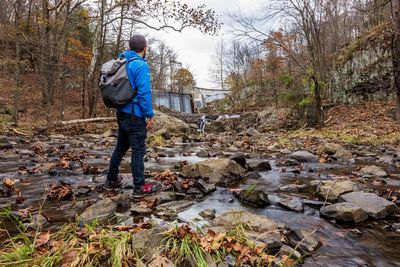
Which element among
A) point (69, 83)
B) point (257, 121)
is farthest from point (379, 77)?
point (69, 83)

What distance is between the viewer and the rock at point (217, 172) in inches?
208

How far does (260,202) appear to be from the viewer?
406 centimetres

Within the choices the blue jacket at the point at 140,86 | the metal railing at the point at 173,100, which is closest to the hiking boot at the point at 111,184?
the blue jacket at the point at 140,86

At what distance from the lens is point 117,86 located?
4.02 m

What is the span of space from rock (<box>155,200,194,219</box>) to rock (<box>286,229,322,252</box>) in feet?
3.99

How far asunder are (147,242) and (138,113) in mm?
2158

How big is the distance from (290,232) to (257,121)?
20.2 metres

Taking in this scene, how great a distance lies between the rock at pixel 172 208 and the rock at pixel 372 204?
79.1 inches

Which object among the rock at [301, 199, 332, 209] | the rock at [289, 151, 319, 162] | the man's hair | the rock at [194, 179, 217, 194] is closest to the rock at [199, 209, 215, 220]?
the rock at [194, 179, 217, 194]

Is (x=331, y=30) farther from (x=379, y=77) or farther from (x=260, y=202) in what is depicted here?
(x=260, y=202)

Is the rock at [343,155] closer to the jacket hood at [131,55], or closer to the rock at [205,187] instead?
the rock at [205,187]

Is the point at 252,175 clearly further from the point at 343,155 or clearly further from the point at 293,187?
the point at 343,155

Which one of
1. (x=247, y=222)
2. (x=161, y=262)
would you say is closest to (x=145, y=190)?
(x=247, y=222)

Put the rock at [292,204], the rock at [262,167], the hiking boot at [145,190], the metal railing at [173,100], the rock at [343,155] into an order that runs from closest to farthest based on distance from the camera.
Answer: the rock at [292,204], the hiking boot at [145,190], the rock at [262,167], the rock at [343,155], the metal railing at [173,100]
